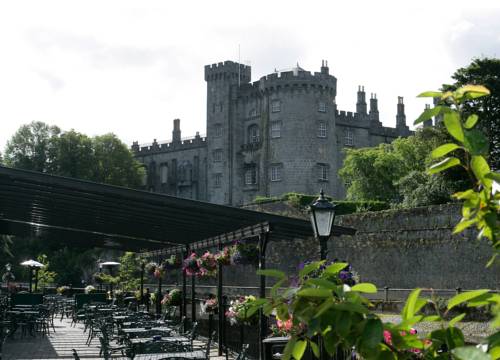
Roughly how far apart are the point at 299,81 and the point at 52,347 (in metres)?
41.2

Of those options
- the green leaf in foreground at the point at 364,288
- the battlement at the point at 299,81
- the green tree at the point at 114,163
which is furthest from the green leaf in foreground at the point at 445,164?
the green tree at the point at 114,163

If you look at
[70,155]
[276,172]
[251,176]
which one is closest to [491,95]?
[276,172]

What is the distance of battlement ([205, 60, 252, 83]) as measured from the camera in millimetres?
61594

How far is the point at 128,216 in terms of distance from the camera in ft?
52.7

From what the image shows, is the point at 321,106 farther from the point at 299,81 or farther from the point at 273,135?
the point at 273,135

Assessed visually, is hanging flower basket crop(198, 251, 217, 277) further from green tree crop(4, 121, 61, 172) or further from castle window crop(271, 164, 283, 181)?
green tree crop(4, 121, 61, 172)

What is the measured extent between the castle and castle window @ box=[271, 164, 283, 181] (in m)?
0.07

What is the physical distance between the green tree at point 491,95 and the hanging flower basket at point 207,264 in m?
21.7

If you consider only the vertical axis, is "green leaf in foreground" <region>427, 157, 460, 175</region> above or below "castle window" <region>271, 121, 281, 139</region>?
below

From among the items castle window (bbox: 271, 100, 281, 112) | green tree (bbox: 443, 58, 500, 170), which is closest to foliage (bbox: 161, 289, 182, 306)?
green tree (bbox: 443, 58, 500, 170)

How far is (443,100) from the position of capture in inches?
78.7

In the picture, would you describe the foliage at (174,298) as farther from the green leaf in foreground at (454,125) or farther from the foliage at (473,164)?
the green leaf in foreground at (454,125)

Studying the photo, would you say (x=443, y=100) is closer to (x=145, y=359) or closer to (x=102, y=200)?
(x=145, y=359)

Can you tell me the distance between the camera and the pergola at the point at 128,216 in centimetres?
1167
